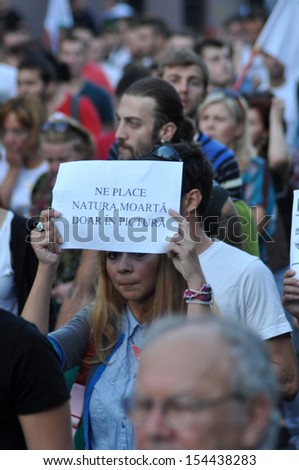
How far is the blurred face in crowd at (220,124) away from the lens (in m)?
7.16

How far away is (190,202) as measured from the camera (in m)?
4.30

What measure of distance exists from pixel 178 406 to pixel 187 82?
4.65 meters

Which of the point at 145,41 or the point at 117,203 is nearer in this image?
the point at 117,203

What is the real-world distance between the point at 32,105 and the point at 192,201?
427 centimetres

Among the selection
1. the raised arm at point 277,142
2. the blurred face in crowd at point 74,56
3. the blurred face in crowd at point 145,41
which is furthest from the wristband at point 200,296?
the blurred face in crowd at point 145,41

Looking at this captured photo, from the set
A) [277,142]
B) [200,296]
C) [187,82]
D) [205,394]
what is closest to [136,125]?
[187,82]

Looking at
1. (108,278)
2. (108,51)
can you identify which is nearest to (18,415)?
(108,278)

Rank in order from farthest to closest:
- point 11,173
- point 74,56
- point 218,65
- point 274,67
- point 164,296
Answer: point 74,56 → point 218,65 → point 274,67 → point 11,173 → point 164,296

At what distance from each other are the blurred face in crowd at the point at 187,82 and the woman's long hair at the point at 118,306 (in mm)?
2828

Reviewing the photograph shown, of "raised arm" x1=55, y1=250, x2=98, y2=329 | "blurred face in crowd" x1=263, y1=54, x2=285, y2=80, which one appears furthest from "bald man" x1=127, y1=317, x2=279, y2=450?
"blurred face in crowd" x1=263, y1=54, x2=285, y2=80

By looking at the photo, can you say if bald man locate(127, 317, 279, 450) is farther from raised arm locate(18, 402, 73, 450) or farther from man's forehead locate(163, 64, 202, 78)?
man's forehead locate(163, 64, 202, 78)

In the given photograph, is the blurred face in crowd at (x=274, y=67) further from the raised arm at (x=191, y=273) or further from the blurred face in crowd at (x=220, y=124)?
the raised arm at (x=191, y=273)

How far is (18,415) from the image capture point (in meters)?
3.30

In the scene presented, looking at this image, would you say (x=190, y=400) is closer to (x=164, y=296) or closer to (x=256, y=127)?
(x=164, y=296)
